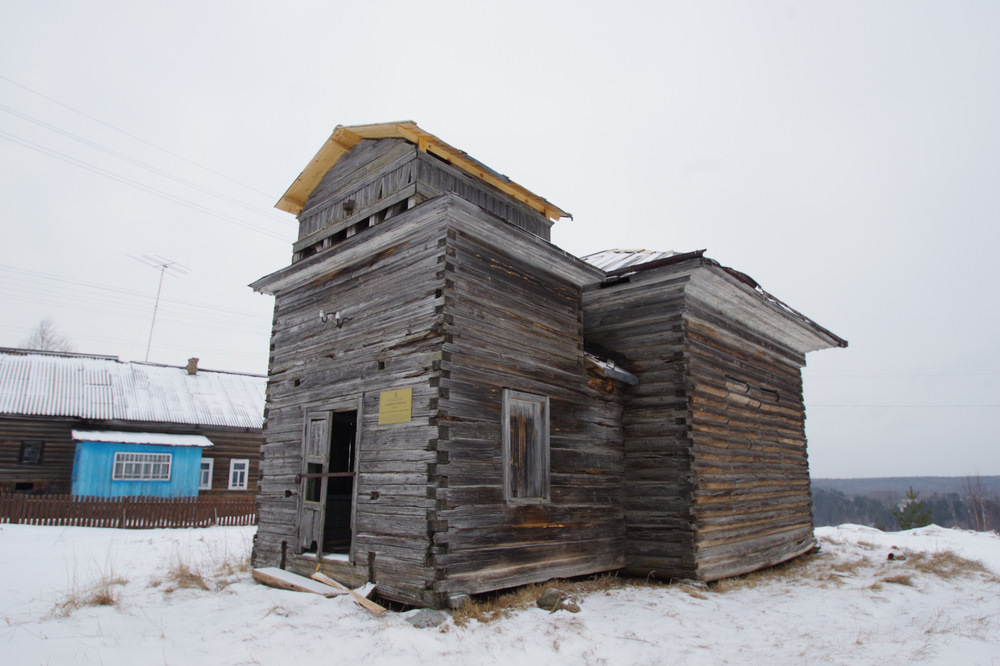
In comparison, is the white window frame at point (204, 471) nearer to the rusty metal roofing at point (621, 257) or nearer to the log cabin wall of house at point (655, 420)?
the rusty metal roofing at point (621, 257)

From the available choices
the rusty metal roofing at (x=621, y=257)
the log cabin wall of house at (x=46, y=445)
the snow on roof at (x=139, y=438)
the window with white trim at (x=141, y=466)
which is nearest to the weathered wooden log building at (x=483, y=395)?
the rusty metal roofing at (x=621, y=257)

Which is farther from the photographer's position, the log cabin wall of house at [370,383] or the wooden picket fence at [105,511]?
the wooden picket fence at [105,511]

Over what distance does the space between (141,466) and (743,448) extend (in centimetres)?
2188

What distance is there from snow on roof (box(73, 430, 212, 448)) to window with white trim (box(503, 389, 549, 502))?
19.4 m

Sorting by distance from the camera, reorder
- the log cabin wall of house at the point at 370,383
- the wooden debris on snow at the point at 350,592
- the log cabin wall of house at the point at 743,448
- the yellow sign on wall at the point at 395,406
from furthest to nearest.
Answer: the log cabin wall of house at the point at 743,448, the yellow sign on wall at the point at 395,406, the log cabin wall of house at the point at 370,383, the wooden debris on snow at the point at 350,592

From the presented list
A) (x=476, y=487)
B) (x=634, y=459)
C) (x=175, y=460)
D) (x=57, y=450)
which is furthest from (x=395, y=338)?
(x=57, y=450)

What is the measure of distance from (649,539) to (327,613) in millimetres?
5799

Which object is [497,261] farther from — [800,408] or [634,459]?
[800,408]

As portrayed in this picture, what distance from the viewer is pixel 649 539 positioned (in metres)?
10.9

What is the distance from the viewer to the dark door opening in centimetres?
1173

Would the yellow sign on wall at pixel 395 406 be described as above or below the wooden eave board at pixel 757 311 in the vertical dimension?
below

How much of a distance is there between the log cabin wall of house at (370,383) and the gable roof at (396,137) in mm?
1540

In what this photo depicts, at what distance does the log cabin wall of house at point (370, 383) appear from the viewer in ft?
26.9

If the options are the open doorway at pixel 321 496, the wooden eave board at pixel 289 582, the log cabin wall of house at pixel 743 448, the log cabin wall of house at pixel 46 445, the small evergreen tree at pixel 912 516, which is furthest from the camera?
the small evergreen tree at pixel 912 516
